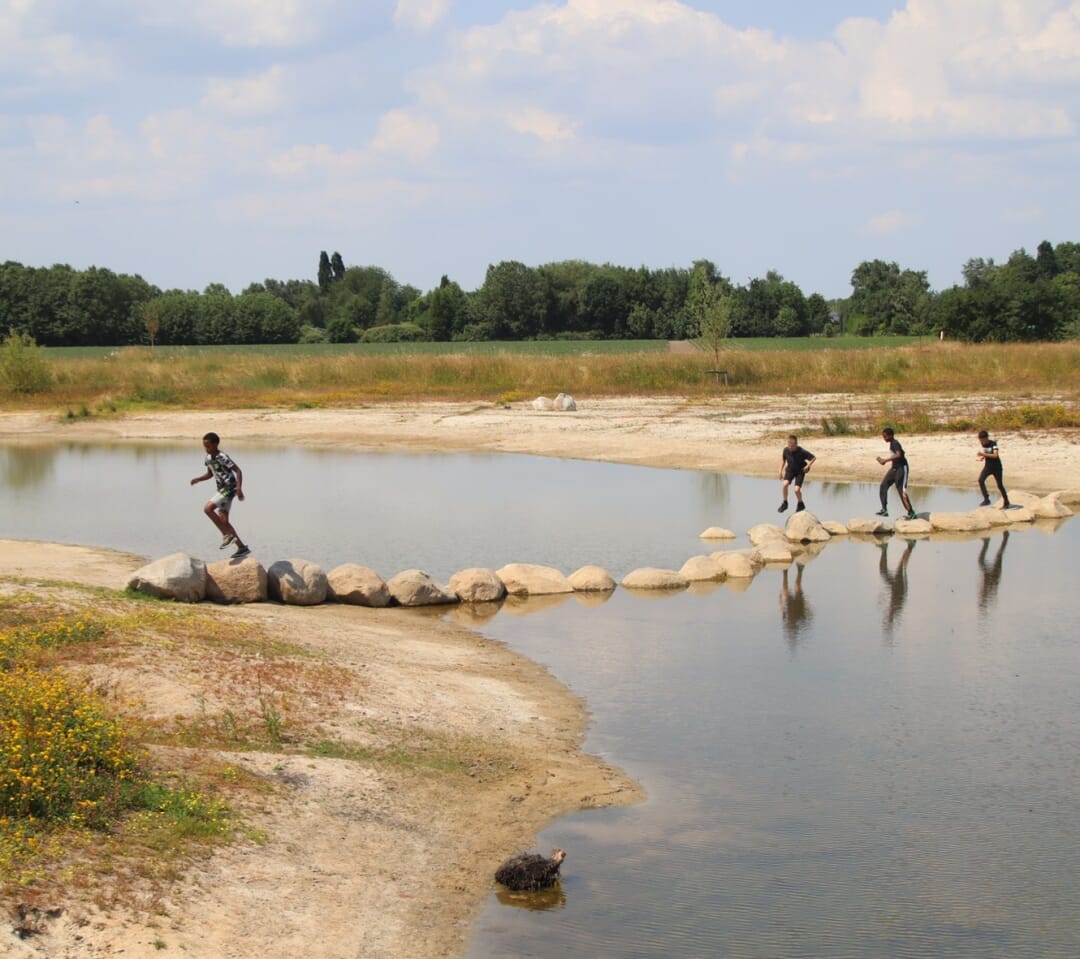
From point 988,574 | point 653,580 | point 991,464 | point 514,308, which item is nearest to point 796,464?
point 991,464

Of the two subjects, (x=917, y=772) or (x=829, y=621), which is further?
(x=829, y=621)

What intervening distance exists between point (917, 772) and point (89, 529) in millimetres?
17815

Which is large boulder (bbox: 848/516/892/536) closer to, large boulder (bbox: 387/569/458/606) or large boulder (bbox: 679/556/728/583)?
large boulder (bbox: 679/556/728/583)

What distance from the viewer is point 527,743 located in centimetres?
Result: 1156

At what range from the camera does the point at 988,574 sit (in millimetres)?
20359

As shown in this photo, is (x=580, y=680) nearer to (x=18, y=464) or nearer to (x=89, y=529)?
(x=89, y=529)

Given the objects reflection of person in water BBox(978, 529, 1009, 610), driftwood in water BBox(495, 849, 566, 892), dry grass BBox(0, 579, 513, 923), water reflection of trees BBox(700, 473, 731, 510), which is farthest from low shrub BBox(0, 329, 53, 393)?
driftwood in water BBox(495, 849, 566, 892)

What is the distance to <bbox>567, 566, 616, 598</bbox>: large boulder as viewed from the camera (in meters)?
18.5

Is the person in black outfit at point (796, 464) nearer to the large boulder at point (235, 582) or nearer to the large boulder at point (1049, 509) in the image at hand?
the large boulder at point (1049, 509)

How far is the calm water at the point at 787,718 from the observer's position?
840 cm

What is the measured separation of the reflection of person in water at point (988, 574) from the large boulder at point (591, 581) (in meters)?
5.26

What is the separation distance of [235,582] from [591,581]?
5.15 metres

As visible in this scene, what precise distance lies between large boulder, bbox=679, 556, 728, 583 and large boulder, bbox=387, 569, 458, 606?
389 centimetres

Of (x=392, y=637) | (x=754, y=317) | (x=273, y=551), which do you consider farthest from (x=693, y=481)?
(x=754, y=317)
